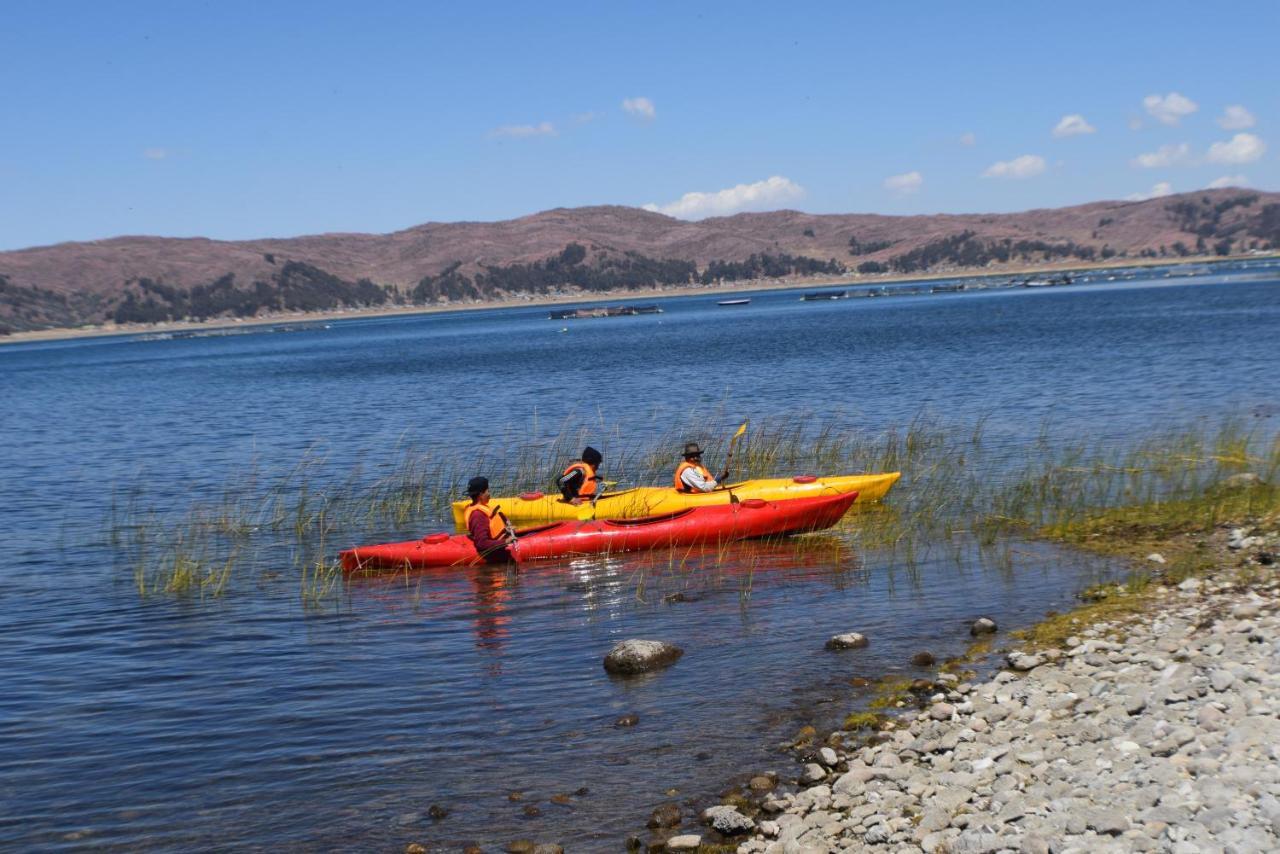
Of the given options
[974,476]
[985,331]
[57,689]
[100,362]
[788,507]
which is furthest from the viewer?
[100,362]

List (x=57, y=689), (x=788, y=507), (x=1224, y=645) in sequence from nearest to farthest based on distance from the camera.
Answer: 1. (x=1224, y=645)
2. (x=57, y=689)
3. (x=788, y=507)

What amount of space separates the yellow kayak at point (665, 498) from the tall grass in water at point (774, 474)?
39 centimetres

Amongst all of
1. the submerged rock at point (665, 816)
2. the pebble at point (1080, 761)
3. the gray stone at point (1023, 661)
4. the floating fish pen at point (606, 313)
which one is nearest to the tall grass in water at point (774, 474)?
the gray stone at point (1023, 661)

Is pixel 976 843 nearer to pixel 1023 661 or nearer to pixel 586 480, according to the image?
pixel 1023 661

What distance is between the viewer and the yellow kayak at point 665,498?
1488cm

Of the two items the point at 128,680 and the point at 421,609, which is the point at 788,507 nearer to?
the point at 421,609

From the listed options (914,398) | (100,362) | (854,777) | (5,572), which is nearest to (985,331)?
(914,398)

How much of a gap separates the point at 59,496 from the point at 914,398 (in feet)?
62.8

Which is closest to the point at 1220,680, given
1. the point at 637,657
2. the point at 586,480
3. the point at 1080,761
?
the point at 1080,761

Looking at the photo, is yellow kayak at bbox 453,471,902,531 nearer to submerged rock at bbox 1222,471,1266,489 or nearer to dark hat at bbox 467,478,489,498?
dark hat at bbox 467,478,489,498

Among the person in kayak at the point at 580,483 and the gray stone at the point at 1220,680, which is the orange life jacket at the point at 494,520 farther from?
the gray stone at the point at 1220,680

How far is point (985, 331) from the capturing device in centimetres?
5581

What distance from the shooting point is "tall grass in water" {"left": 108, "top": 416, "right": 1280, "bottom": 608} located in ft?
46.4

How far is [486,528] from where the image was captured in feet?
46.4
